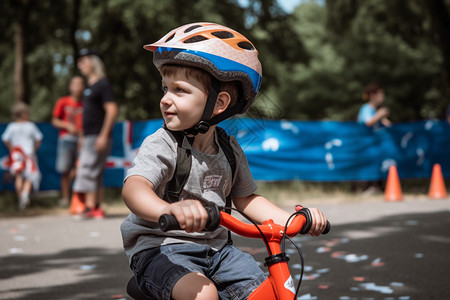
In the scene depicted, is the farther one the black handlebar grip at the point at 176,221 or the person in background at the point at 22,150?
the person in background at the point at 22,150

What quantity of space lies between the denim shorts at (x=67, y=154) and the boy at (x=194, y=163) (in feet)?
27.9

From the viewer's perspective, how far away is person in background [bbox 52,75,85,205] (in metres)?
10.6

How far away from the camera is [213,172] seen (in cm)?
266

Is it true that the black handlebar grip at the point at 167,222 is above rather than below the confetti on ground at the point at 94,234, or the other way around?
above

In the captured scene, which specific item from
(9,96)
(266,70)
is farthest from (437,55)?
(9,96)

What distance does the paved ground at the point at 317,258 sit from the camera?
4652mm

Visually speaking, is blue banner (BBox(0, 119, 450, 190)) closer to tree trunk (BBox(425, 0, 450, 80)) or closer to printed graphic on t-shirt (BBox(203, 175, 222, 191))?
tree trunk (BBox(425, 0, 450, 80))

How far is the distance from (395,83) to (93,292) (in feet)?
100

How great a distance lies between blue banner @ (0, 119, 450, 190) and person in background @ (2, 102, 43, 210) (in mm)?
829

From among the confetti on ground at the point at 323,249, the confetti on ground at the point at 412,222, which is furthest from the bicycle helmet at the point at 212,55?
the confetti on ground at the point at 412,222

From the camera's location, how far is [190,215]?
1.93 m

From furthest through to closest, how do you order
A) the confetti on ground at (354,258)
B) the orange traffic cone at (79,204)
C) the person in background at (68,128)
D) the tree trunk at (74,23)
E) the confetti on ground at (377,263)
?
the tree trunk at (74,23)
the person in background at (68,128)
the orange traffic cone at (79,204)
the confetti on ground at (354,258)
the confetti on ground at (377,263)

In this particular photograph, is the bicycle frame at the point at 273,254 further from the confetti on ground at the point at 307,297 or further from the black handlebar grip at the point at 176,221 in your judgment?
the confetti on ground at the point at 307,297

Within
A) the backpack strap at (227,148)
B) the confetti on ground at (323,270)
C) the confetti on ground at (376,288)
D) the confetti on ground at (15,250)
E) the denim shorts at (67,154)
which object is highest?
the denim shorts at (67,154)
